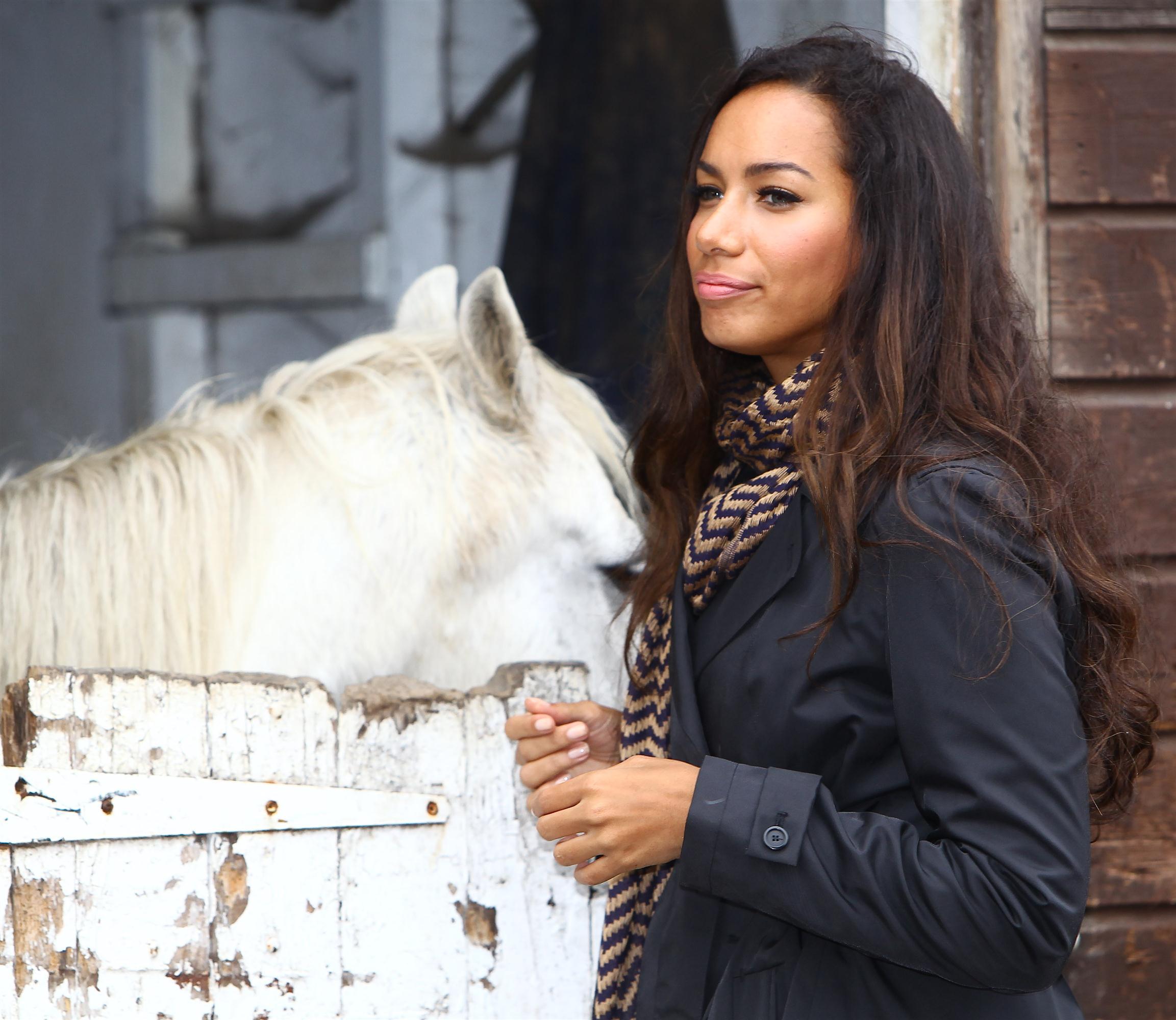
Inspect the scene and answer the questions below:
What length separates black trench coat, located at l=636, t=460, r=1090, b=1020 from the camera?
818mm

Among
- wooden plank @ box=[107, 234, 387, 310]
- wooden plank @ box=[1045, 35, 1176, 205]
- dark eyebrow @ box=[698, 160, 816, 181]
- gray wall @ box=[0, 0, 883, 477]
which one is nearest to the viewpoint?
dark eyebrow @ box=[698, 160, 816, 181]

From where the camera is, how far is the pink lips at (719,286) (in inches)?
41.4

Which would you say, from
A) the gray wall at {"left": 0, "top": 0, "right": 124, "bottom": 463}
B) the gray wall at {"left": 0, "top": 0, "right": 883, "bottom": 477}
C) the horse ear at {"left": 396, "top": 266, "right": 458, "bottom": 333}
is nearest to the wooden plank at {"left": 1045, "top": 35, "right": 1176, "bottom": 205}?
the horse ear at {"left": 396, "top": 266, "right": 458, "bottom": 333}

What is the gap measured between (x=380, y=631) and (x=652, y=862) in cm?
74

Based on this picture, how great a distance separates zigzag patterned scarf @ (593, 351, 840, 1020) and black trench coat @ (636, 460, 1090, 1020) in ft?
0.10

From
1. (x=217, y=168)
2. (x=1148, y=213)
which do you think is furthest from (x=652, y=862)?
(x=217, y=168)

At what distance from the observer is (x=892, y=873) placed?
0.84 meters

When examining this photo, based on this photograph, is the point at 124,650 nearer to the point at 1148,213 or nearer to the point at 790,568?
the point at 790,568

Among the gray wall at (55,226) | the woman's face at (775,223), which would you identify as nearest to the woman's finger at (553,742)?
the woman's face at (775,223)

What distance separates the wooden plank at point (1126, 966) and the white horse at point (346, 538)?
80 centimetres

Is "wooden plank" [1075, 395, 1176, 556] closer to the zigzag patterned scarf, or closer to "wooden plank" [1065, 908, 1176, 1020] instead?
"wooden plank" [1065, 908, 1176, 1020]

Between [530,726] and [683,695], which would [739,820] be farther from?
[530,726]

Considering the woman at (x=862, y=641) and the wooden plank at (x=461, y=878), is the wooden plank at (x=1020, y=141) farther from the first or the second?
the wooden plank at (x=461, y=878)

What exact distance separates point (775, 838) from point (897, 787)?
4.7 inches
